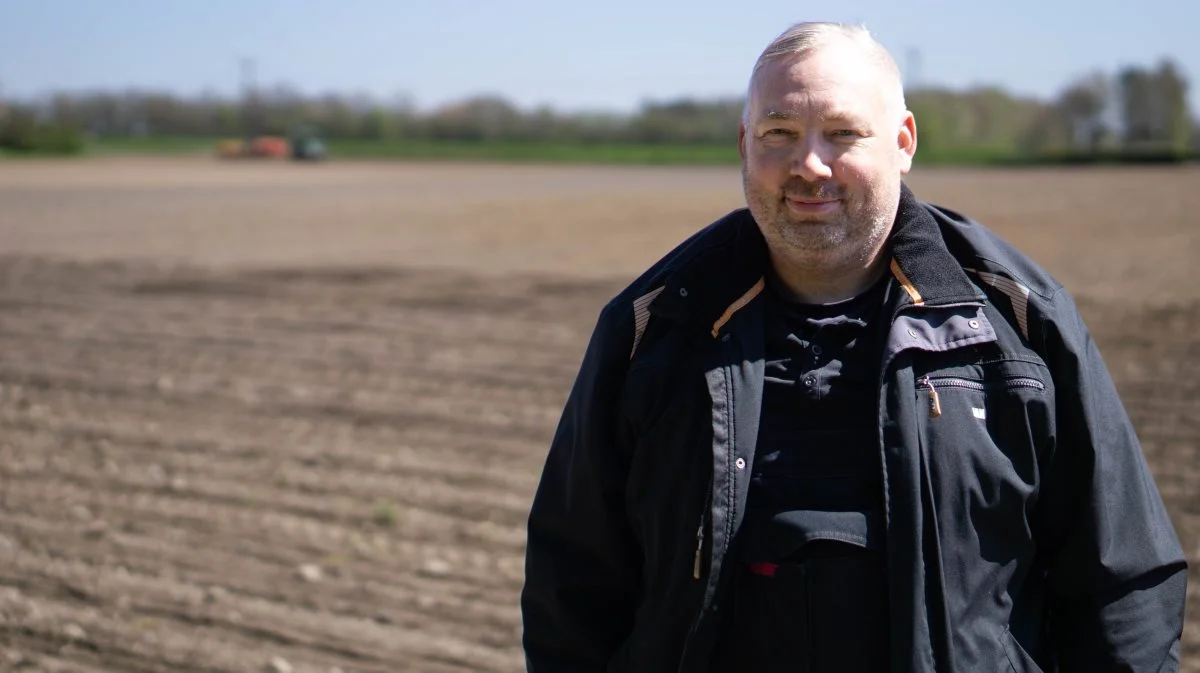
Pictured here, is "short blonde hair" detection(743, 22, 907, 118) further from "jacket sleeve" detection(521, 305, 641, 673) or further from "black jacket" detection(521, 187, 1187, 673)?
"jacket sleeve" detection(521, 305, 641, 673)

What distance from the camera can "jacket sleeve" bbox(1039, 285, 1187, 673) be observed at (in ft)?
6.27

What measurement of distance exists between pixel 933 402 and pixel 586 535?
58cm

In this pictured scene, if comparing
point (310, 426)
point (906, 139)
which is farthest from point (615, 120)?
point (906, 139)

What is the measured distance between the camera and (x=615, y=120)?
3056 inches

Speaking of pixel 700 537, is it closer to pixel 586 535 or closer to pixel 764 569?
pixel 764 569

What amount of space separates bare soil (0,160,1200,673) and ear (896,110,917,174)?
2.65m

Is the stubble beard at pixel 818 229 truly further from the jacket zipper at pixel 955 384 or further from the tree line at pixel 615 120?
the tree line at pixel 615 120

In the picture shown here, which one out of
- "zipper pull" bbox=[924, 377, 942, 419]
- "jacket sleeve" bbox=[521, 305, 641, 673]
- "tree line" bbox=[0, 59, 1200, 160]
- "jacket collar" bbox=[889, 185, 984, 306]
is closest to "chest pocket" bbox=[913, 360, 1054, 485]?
"zipper pull" bbox=[924, 377, 942, 419]

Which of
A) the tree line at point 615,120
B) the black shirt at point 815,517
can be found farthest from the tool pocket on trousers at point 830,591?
the tree line at point 615,120

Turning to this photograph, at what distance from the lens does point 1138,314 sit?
423 inches

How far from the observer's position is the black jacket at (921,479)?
6.12 ft

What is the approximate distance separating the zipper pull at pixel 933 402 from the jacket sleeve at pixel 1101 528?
195 mm

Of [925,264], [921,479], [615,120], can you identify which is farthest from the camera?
[615,120]

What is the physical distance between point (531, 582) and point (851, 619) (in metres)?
0.53
